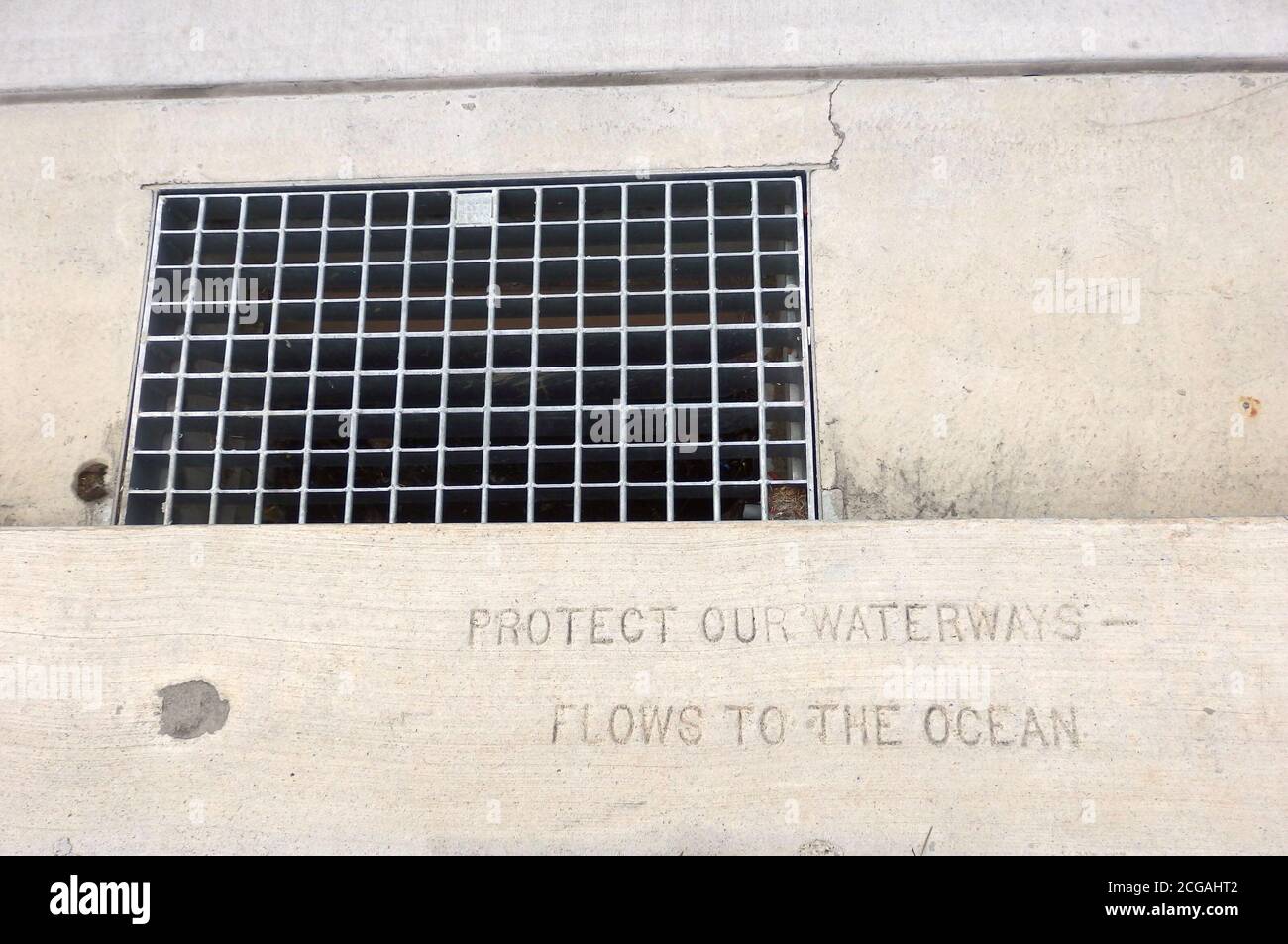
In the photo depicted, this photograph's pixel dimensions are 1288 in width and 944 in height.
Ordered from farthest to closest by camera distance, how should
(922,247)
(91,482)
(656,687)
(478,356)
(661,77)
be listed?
(661,77) < (478,356) < (922,247) < (91,482) < (656,687)

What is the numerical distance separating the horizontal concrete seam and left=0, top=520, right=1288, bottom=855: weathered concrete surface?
1.78 m

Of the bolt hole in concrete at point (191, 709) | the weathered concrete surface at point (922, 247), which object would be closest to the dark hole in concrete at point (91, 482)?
the weathered concrete surface at point (922, 247)

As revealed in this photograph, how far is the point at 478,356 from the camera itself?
3.11 meters

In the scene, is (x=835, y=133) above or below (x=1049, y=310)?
above

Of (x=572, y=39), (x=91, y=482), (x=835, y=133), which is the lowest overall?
(x=91, y=482)

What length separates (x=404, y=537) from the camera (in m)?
2.47

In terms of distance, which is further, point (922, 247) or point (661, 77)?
point (661, 77)

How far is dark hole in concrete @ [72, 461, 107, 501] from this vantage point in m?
2.89

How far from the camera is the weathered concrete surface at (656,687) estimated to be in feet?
7.42

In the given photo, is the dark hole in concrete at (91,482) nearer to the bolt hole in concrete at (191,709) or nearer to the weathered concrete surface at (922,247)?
the weathered concrete surface at (922,247)

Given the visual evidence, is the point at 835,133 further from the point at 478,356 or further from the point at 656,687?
the point at 656,687

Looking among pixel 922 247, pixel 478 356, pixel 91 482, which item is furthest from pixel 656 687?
pixel 91 482

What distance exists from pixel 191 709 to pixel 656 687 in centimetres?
126

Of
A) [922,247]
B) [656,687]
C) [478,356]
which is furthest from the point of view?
[478,356]
